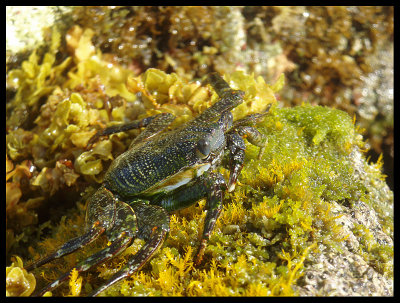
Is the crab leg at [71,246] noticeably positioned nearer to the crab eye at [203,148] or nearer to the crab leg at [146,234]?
the crab leg at [146,234]

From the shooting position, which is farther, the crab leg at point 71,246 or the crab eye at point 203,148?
the crab eye at point 203,148

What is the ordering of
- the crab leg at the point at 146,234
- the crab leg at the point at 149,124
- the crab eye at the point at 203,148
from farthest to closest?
the crab leg at the point at 149,124, the crab eye at the point at 203,148, the crab leg at the point at 146,234

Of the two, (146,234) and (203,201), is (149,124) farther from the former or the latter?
(146,234)

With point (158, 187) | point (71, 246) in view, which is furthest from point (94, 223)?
point (158, 187)

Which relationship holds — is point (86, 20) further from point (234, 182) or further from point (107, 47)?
point (234, 182)

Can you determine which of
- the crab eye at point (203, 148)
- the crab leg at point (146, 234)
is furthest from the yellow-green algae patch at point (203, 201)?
the crab eye at point (203, 148)

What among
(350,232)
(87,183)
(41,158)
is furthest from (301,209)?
(41,158)
